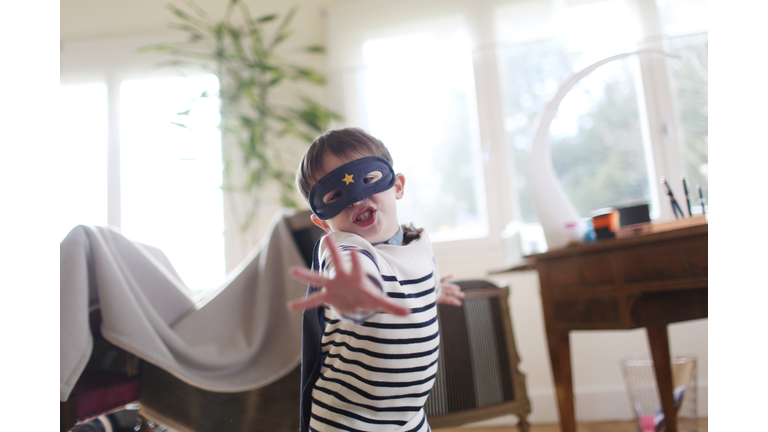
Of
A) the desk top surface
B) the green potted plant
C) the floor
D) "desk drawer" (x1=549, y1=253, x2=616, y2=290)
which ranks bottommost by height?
the floor

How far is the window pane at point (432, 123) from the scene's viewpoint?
221 centimetres

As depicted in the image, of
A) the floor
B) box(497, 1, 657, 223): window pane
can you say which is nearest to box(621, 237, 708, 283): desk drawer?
the floor

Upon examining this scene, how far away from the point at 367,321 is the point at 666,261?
72 centimetres

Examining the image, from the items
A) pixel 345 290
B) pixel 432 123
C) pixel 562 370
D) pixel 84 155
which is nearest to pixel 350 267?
pixel 345 290

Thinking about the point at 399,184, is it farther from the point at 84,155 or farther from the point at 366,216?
the point at 84,155

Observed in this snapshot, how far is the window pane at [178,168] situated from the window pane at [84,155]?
268 mm

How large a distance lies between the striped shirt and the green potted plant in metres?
1.50

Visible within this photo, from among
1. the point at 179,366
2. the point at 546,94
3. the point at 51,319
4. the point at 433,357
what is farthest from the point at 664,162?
the point at 51,319

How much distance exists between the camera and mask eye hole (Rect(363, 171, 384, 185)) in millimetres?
622

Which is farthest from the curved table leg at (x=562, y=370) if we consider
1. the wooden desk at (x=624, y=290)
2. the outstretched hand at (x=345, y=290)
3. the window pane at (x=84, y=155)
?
the window pane at (x=84, y=155)

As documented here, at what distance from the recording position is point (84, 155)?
4.81 feet

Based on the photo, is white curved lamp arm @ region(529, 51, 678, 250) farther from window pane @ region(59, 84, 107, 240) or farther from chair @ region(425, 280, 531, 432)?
window pane @ region(59, 84, 107, 240)
